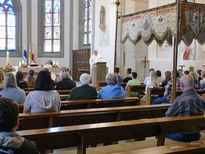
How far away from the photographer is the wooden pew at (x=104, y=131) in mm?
2117

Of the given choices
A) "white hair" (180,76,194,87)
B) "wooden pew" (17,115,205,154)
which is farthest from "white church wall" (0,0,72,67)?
"wooden pew" (17,115,205,154)

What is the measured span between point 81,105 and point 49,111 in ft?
3.69

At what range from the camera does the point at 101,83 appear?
9.20 meters

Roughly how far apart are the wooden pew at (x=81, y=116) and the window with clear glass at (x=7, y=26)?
15682 millimetres

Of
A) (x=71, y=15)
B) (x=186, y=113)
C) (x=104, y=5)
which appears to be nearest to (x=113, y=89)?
(x=186, y=113)

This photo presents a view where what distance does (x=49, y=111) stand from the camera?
350 centimetres

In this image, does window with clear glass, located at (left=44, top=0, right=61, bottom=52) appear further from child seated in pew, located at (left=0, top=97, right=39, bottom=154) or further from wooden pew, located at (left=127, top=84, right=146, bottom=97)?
child seated in pew, located at (left=0, top=97, right=39, bottom=154)

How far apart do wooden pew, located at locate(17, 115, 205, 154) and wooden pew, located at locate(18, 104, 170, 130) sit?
1.03m

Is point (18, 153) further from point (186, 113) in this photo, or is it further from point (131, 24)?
point (131, 24)

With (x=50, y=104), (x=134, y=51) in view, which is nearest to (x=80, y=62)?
(x=134, y=51)

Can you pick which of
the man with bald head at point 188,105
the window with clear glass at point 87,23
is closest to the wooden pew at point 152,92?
the man with bald head at point 188,105

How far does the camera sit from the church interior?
2258mm

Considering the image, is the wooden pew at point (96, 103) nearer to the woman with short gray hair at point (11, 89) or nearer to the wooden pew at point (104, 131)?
the woman with short gray hair at point (11, 89)

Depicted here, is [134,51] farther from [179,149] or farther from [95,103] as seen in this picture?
[179,149]
